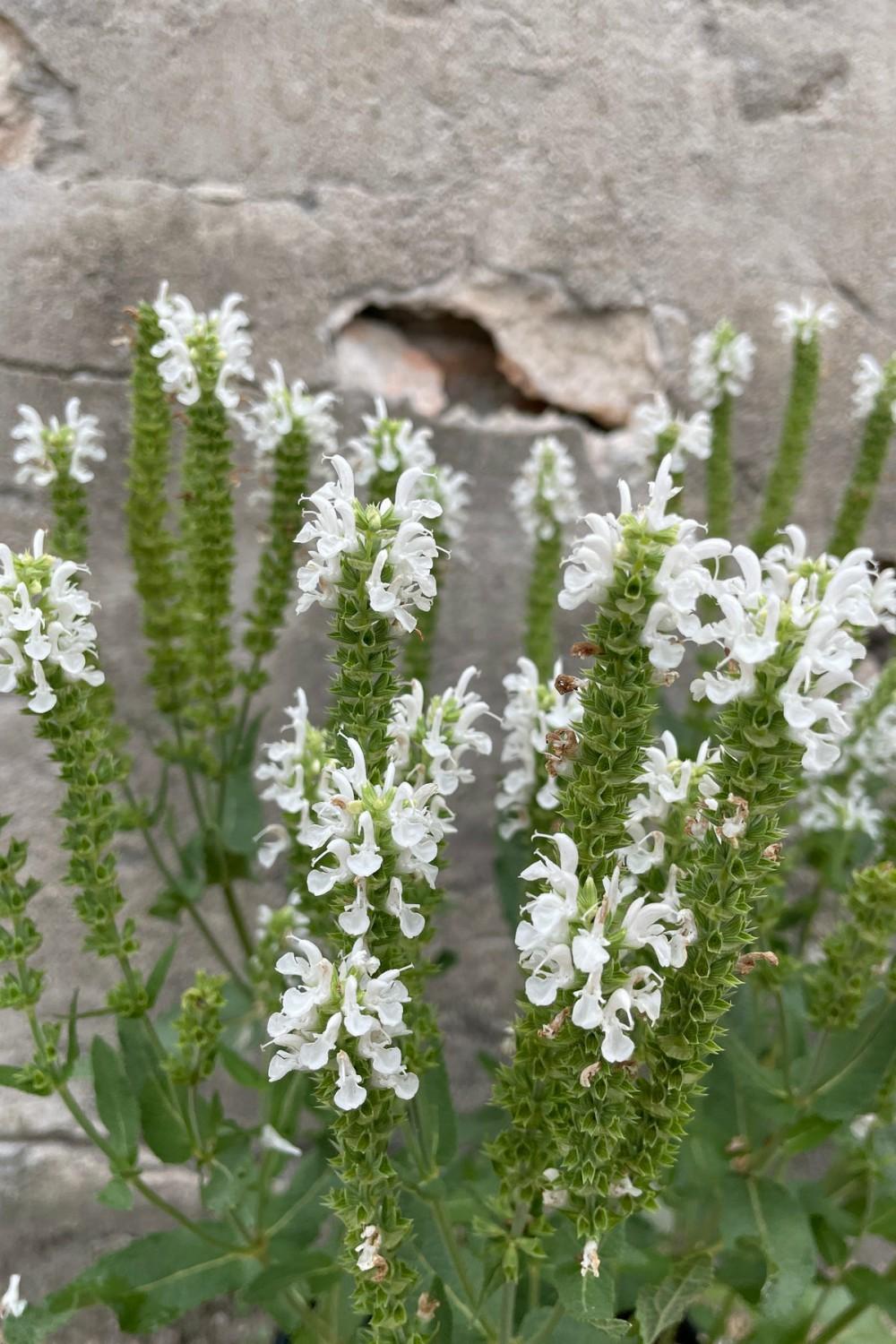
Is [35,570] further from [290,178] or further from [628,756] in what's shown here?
[290,178]

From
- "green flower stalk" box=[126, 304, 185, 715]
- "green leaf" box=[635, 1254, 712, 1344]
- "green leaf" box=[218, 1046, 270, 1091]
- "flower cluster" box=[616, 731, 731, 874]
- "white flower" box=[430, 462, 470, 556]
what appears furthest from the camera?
"white flower" box=[430, 462, 470, 556]

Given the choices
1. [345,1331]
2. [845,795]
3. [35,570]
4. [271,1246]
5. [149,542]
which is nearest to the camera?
[35,570]

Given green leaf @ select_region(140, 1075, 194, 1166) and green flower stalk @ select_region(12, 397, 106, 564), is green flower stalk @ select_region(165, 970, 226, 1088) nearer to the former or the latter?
green leaf @ select_region(140, 1075, 194, 1166)

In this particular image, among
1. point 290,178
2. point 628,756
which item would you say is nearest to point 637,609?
point 628,756

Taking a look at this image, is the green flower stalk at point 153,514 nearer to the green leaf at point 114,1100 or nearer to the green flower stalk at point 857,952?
the green leaf at point 114,1100

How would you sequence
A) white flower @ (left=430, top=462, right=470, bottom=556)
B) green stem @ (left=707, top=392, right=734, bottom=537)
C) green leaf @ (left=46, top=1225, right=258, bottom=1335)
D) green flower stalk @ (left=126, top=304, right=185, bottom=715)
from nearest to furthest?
green leaf @ (left=46, top=1225, right=258, bottom=1335)
green flower stalk @ (left=126, top=304, right=185, bottom=715)
white flower @ (left=430, top=462, right=470, bottom=556)
green stem @ (left=707, top=392, right=734, bottom=537)

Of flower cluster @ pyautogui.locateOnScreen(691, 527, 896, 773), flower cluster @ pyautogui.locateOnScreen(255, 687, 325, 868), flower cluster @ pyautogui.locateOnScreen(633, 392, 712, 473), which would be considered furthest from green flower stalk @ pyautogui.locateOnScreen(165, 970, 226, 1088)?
flower cluster @ pyautogui.locateOnScreen(633, 392, 712, 473)
